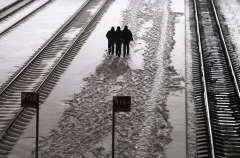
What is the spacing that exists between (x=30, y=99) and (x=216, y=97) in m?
7.86

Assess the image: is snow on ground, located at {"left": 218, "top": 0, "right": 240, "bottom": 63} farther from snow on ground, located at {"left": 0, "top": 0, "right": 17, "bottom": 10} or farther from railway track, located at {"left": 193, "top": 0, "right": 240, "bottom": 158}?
snow on ground, located at {"left": 0, "top": 0, "right": 17, "bottom": 10}

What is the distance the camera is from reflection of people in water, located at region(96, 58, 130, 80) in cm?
1800

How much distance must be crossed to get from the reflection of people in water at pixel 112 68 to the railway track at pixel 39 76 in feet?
5.11

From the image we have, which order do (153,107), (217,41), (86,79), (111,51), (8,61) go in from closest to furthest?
(153,107) → (86,79) → (8,61) → (111,51) → (217,41)

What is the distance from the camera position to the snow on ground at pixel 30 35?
19.3 m

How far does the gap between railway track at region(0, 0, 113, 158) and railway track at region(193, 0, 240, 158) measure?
5360mm

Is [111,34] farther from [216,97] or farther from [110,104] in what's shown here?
[216,97]

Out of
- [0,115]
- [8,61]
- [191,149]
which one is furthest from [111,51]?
[191,149]

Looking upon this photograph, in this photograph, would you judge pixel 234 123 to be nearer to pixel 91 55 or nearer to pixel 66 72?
pixel 66 72

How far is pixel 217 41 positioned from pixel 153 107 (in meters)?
9.54

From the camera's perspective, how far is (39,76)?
1766 cm

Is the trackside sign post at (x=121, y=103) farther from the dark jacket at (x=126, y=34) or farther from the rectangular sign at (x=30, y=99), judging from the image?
the dark jacket at (x=126, y=34)

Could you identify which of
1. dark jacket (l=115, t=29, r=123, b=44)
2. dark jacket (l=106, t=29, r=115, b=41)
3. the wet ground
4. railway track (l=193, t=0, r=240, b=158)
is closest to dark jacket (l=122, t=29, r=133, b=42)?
dark jacket (l=115, t=29, r=123, b=44)

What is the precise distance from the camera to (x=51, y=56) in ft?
66.3
